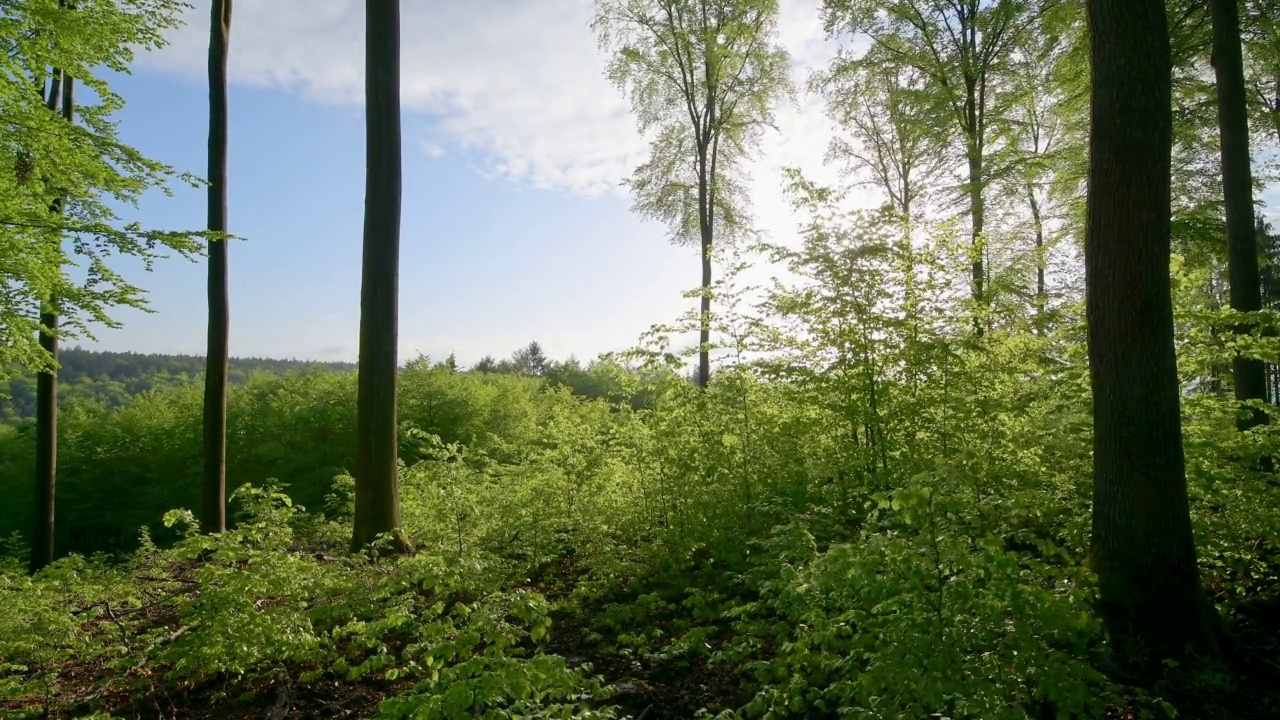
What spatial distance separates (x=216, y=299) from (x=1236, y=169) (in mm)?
12084

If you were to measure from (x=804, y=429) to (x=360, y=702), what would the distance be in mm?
4066

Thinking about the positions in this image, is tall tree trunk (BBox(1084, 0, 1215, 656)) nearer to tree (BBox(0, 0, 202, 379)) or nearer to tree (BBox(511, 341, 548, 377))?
tree (BBox(0, 0, 202, 379))

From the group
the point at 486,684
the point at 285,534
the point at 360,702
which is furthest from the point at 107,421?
the point at 486,684

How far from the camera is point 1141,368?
4.00 meters

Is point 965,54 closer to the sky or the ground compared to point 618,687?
closer to the sky

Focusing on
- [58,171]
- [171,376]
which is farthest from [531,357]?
[58,171]

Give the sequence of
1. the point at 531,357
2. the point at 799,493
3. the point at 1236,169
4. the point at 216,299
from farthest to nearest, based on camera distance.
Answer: the point at 531,357 < the point at 216,299 < the point at 1236,169 < the point at 799,493

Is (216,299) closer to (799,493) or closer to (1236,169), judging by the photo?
(799,493)

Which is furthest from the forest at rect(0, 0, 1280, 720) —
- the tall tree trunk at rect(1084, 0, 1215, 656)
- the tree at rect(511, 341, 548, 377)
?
the tree at rect(511, 341, 548, 377)

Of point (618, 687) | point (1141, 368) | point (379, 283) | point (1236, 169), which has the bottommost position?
point (618, 687)

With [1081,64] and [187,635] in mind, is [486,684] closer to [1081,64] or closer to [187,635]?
[187,635]

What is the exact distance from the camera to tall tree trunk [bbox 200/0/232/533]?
9133 millimetres

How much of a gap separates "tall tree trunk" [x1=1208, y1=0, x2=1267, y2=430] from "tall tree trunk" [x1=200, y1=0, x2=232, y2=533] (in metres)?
11.7

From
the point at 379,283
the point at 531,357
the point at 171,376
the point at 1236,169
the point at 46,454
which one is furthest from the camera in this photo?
the point at 531,357
